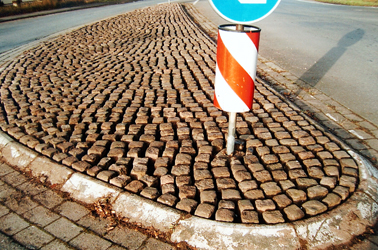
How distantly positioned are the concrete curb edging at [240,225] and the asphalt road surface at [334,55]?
2104 millimetres

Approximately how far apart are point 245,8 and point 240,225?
1756 millimetres

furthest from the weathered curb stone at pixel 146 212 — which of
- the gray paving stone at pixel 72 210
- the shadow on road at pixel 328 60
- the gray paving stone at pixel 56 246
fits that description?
the shadow on road at pixel 328 60

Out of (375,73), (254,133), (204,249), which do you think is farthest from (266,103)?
(375,73)

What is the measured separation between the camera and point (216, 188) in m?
2.81

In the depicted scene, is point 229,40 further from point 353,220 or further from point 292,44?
point 292,44

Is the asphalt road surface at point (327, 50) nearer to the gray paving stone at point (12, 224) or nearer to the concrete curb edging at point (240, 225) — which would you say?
the concrete curb edging at point (240, 225)

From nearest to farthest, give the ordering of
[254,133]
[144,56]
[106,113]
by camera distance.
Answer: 1. [254,133]
2. [106,113]
3. [144,56]

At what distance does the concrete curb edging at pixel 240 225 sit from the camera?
2.23 m

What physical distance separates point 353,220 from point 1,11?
20822 millimetres

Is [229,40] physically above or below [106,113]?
above

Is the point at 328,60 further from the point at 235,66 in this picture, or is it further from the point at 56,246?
the point at 56,246

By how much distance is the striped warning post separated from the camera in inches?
103

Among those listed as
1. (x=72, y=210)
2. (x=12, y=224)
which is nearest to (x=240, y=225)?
(x=72, y=210)

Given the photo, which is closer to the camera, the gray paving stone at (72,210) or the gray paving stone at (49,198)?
the gray paving stone at (72,210)
